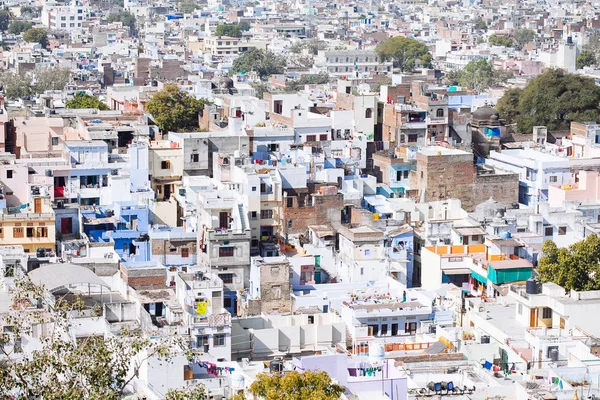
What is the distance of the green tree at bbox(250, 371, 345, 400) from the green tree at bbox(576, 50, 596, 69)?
57.0 m

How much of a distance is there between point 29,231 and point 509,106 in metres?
21.0

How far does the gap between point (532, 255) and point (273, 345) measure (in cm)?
728

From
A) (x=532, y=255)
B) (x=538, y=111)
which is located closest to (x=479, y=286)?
(x=532, y=255)

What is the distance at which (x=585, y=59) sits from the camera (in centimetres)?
7462

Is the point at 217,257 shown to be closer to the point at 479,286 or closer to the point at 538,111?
the point at 479,286

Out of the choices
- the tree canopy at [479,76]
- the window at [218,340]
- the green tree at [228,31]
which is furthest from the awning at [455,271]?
the green tree at [228,31]

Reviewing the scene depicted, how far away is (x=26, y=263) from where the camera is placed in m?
28.4

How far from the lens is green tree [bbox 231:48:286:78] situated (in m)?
66.9

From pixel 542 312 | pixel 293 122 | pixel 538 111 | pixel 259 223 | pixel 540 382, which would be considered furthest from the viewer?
pixel 538 111

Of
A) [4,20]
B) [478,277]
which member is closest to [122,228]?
[478,277]

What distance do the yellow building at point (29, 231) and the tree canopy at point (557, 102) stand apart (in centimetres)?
1869

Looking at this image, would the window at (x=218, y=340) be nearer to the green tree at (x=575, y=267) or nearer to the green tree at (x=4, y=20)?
the green tree at (x=575, y=267)

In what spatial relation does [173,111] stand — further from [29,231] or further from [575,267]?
[575,267]

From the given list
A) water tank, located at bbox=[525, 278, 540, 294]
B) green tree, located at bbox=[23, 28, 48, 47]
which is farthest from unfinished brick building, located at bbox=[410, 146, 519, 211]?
green tree, located at bbox=[23, 28, 48, 47]
